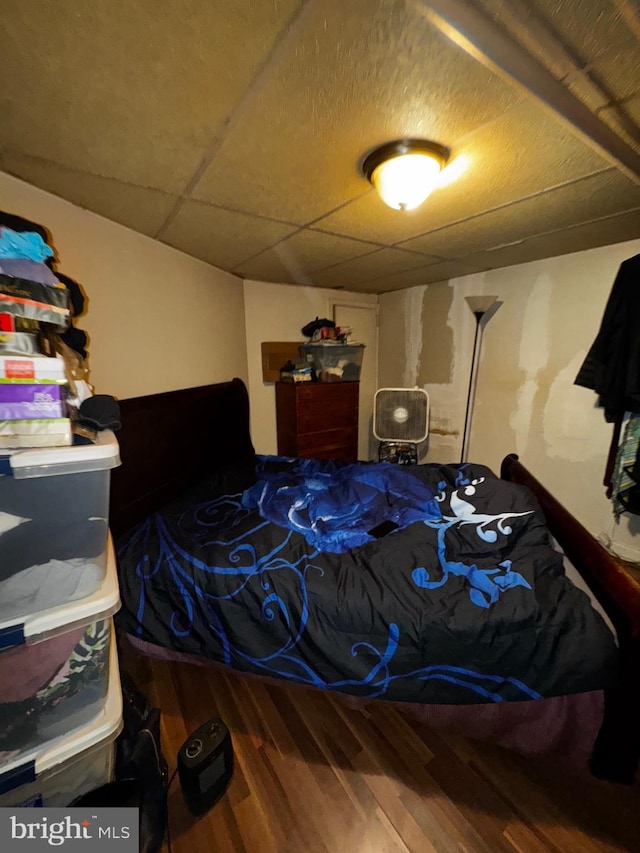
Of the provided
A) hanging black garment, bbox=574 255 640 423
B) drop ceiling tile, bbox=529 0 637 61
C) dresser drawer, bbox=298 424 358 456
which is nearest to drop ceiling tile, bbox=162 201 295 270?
drop ceiling tile, bbox=529 0 637 61

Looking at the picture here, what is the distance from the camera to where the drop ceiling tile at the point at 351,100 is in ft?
2.17

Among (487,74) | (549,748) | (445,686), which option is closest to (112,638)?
(445,686)

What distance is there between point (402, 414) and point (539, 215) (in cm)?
178

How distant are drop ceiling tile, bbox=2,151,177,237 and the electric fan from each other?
2.22 meters

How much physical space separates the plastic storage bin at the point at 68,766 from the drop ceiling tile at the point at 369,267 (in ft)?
8.43

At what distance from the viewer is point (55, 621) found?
0.69 meters

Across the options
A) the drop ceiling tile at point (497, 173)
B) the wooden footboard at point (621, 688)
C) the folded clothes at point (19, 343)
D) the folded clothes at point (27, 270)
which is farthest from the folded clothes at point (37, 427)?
the wooden footboard at point (621, 688)

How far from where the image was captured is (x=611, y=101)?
869 millimetres

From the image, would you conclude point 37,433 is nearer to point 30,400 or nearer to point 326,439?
point 30,400

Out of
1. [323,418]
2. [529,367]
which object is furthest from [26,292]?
[529,367]

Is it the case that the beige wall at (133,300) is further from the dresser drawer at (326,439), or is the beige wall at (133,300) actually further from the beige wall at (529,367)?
the beige wall at (529,367)

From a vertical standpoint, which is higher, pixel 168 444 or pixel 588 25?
pixel 588 25

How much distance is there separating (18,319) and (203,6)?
72 centimetres

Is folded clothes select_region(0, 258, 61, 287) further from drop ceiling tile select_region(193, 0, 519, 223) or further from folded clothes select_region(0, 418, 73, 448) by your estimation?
drop ceiling tile select_region(193, 0, 519, 223)
